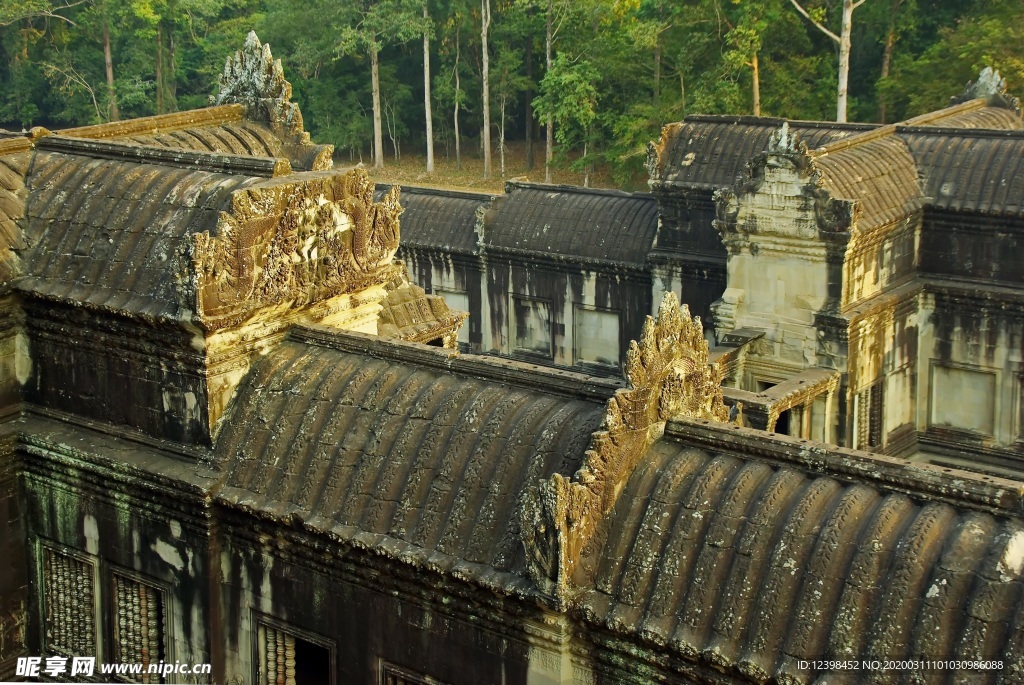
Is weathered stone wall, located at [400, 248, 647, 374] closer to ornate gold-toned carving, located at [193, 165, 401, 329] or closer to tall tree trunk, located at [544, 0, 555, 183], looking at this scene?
ornate gold-toned carving, located at [193, 165, 401, 329]

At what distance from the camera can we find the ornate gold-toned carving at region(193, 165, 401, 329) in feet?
46.3

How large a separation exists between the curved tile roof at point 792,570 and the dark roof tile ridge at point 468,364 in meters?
1.24

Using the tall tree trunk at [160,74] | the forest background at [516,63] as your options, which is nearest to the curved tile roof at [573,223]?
the forest background at [516,63]

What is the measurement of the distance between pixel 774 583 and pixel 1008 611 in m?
1.79

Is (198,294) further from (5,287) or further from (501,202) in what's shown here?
(501,202)

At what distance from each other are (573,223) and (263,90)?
1007 cm

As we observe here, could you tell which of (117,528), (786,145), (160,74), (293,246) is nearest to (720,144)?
(786,145)

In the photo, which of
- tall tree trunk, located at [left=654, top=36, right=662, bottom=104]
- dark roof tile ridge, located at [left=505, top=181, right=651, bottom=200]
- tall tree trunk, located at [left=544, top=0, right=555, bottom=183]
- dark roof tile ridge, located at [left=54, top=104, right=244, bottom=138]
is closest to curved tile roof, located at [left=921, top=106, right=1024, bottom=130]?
dark roof tile ridge, located at [left=505, top=181, right=651, bottom=200]

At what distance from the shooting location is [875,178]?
24.2 meters

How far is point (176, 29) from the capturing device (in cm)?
6800

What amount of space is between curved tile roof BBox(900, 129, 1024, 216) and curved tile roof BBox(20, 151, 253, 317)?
47.3ft

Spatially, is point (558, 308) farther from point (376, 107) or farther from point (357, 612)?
point (376, 107)

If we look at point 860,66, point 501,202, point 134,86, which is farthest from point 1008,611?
point 134,86

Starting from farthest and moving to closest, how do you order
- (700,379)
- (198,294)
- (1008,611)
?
1. (198,294)
2. (700,379)
3. (1008,611)
